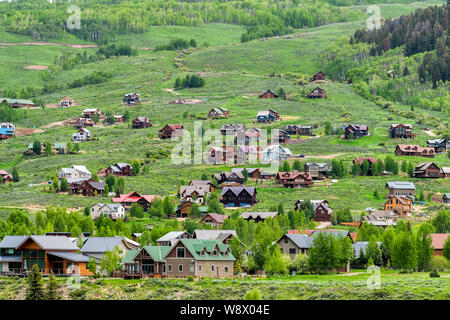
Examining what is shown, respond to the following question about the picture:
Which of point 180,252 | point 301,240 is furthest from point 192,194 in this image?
point 180,252

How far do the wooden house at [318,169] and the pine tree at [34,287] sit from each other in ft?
286

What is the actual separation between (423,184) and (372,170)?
10.6m

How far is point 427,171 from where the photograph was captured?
15512 cm

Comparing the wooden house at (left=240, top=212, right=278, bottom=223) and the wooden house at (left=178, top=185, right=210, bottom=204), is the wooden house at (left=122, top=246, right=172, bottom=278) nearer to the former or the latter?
the wooden house at (left=240, top=212, right=278, bottom=223)

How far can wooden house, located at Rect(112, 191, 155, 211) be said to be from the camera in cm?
13777

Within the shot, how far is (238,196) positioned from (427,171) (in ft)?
119

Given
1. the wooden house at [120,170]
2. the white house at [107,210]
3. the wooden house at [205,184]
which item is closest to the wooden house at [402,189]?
the wooden house at [205,184]

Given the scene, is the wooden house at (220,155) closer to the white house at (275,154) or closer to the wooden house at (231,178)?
the white house at (275,154)

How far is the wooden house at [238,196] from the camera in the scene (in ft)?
460

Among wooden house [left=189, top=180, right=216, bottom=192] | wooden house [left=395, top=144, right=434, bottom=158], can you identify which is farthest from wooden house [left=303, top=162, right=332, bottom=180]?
wooden house [left=395, top=144, right=434, bottom=158]

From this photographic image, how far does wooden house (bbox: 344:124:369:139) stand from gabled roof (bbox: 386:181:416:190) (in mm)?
42103
